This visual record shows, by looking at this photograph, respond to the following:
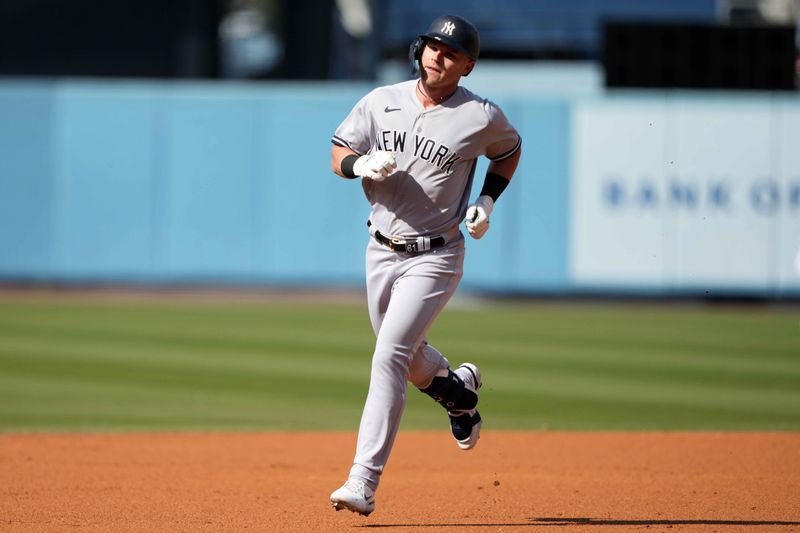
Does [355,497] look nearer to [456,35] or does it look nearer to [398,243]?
[398,243]

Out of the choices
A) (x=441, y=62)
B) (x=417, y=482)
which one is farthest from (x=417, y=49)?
(x=417, y=482)

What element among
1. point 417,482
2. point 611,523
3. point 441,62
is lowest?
point 417,482

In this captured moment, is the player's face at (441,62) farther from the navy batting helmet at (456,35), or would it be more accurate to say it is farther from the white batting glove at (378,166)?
the white batting glove at (378,166)

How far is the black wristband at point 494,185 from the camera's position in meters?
5.50

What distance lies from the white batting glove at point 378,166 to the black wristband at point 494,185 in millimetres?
644

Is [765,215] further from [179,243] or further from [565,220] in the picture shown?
[179,243]

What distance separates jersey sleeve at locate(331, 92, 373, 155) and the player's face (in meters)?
0.29

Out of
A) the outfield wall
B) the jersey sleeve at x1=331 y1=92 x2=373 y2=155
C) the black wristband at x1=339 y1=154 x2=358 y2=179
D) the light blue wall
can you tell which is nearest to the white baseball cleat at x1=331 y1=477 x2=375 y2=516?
the black wristband at x1=339 y1=154 x2=358 y2=179

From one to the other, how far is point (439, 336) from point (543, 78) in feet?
32.8

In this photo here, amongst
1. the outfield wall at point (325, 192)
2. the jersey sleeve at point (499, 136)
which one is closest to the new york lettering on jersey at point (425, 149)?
the jersey sleeve at point (499, 136)

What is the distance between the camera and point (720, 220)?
16.9 metres

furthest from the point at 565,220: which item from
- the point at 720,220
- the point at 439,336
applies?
the point at 439,336

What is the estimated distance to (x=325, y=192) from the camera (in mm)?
17516

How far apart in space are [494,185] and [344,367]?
5324mm
